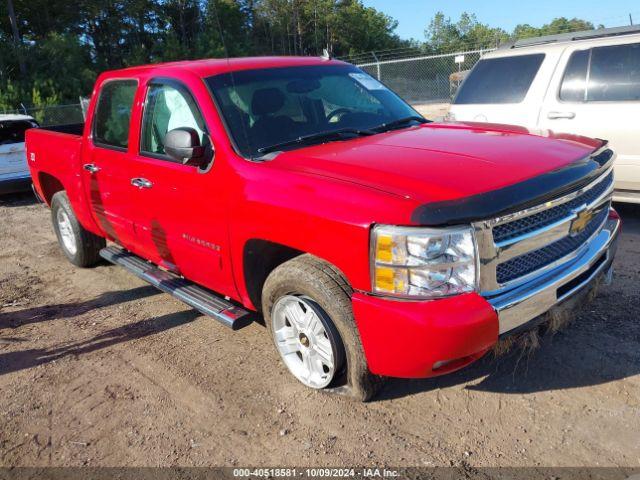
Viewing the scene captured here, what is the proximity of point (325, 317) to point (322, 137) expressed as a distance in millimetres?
1247

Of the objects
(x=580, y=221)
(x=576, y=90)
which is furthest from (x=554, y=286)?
(x=576, y=90)

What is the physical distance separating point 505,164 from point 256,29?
44.7m

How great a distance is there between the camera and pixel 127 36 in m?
40.2

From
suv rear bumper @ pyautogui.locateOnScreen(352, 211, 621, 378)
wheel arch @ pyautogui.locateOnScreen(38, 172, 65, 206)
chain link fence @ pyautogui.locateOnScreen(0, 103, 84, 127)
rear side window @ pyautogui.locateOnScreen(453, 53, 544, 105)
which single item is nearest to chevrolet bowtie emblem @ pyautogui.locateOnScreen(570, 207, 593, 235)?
suv rear bumper @ pyautogui.locateOnScreen(352, 211, 621, 378)

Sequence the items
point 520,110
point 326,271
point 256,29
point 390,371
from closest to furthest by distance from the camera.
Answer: point 390,371 < point 326,271 < point 520,110 < point 256,29

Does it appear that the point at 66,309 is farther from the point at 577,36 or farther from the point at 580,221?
the point at 577,36

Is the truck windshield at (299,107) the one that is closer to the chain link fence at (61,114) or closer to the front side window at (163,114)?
the front side window at (163,114)

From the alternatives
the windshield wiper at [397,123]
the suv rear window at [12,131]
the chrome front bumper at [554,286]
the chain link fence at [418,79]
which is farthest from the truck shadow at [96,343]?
the chain link fence at [418,79]

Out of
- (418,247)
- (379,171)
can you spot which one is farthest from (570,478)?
(379,171)

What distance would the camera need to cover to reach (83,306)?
4992mm

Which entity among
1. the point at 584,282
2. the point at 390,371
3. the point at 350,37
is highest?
the point at 350,37

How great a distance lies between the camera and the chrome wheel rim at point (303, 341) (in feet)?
10.2

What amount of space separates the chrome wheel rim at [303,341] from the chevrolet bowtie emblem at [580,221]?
55.9 inches

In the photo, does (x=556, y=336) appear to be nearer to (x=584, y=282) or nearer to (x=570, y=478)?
(x=584, y=282)
